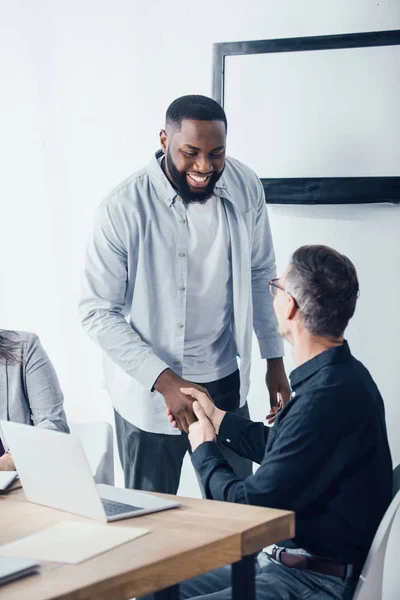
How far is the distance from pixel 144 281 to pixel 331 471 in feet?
3.21

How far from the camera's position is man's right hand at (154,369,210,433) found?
7.43 feet

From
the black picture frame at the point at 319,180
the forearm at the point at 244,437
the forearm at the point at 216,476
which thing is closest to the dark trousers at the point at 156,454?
the forearm at the point at 244,437

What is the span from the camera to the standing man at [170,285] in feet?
8.12

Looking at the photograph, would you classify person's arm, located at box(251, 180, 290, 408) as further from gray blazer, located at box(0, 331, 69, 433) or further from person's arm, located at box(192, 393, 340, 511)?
person's arm, located at box(192, 393, 340, 511)

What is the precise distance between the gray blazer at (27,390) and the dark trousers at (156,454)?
0.21 m

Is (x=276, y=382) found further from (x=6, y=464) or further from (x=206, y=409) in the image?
(x=6, y=464)

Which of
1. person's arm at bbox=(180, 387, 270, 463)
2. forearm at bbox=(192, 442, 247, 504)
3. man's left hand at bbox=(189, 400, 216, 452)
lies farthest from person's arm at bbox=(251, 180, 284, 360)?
forearm at bbox=(192, 442, 247, 504)

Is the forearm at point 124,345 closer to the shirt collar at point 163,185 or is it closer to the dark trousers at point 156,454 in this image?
the dark trousers at point 156,454

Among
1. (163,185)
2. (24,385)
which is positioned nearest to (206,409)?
(24,385)

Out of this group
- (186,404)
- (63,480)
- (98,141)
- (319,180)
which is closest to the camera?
(63,480)

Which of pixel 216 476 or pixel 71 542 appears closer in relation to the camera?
pixel 71 542

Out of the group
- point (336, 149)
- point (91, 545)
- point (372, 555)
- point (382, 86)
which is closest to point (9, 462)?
point (91, 545)

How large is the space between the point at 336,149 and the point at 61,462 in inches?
62.9

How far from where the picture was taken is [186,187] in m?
2.50
